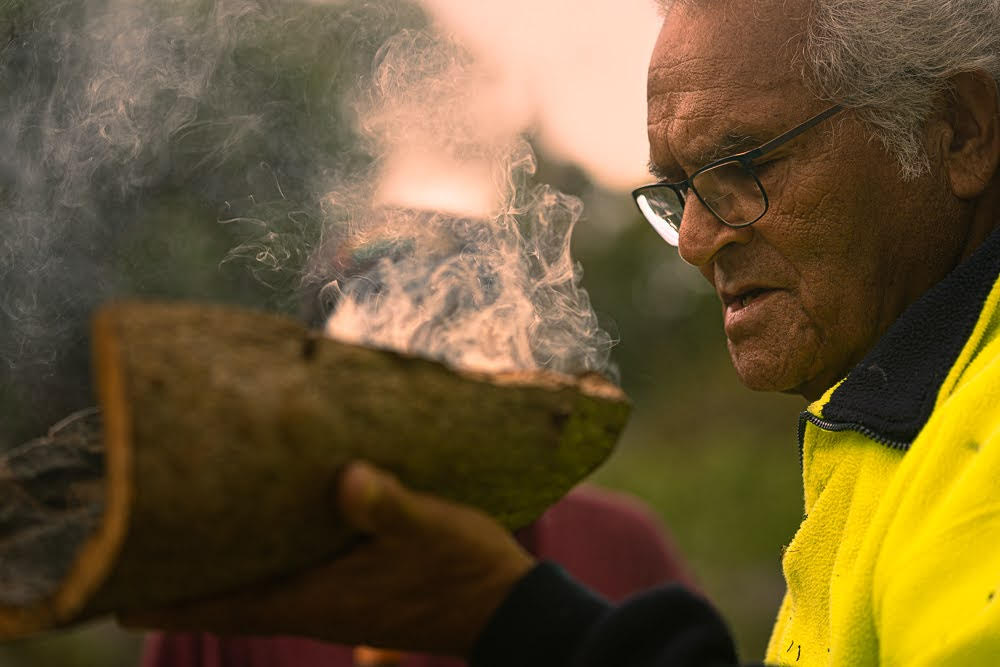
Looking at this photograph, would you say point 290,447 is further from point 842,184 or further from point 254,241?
point 842,184

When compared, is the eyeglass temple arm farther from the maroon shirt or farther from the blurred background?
the maroon shirt

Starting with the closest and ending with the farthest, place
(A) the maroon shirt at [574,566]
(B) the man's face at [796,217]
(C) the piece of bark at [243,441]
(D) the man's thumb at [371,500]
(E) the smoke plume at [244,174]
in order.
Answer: (C) the piece of bark at [243,441]
(D) the man's thumb at [371,500]
(B) the man's face at [796,217]
(E) the smoke plume at [244,174]
(A) the maroon shirt at [574,566]

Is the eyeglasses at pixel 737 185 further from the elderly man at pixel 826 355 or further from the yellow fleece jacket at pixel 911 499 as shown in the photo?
the yellow fleece jacket at pixel 911 499

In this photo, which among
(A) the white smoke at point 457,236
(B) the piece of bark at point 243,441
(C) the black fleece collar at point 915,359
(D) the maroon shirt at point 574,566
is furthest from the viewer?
(D) the maroon shirt at point 574,566

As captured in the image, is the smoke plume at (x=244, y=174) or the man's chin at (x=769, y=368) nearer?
the man's chin at (x=769, y=368)

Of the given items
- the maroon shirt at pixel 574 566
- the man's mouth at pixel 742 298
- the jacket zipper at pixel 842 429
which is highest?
the man's mouth at pixel 742 298

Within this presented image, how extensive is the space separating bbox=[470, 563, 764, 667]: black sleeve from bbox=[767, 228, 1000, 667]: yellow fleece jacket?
30cm

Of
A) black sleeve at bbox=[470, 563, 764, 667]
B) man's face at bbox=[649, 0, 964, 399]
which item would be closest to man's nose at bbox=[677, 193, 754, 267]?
man's face at bbox=[649, 0, 964, 399]

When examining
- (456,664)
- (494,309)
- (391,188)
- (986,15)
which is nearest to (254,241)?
(391,188)

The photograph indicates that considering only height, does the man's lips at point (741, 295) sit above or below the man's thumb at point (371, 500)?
above

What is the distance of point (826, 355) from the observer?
224cm

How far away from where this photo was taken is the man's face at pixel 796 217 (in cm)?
217

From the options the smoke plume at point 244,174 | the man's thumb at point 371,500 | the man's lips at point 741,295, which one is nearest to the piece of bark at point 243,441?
the man's thumb at point 371,500

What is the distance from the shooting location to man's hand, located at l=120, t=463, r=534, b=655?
62.6 inches
